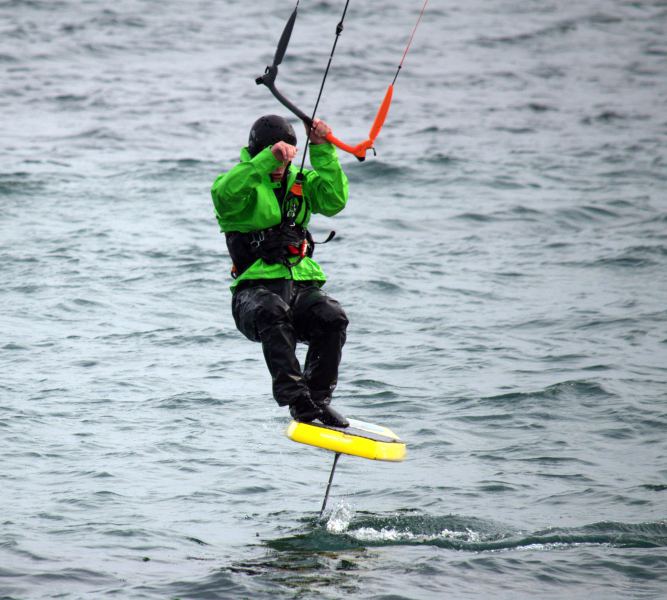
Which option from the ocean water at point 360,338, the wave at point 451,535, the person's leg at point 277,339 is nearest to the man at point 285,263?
the person's leg at point 277,339

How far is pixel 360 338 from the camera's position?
1583cm

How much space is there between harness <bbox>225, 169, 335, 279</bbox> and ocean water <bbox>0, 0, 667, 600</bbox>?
2.21 meters

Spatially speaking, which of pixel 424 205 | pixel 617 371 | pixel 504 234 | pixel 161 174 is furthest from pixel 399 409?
pixel 161 174

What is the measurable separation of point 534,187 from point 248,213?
A: 15356mm

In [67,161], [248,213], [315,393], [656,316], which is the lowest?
[67,161]

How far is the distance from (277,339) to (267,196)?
104 centimetres

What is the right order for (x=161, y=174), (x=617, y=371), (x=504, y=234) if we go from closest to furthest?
1. (x=617, y=371)
2. (x=504, y=234)
3. (x=161, y=174)

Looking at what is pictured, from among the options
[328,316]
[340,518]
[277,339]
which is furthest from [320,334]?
[340,518]

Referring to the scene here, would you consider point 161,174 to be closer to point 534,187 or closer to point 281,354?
point 534,187

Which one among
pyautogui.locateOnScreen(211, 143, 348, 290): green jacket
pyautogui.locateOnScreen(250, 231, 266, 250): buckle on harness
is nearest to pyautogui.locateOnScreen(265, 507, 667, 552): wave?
pyautogui.locateOnScreen(211, 143, 348, 290): green jacket

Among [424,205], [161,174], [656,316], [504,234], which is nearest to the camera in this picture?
[656,316]

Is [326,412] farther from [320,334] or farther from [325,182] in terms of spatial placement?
[325,182]

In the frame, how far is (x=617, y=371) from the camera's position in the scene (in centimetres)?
1461

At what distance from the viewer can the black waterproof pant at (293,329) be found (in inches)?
353
